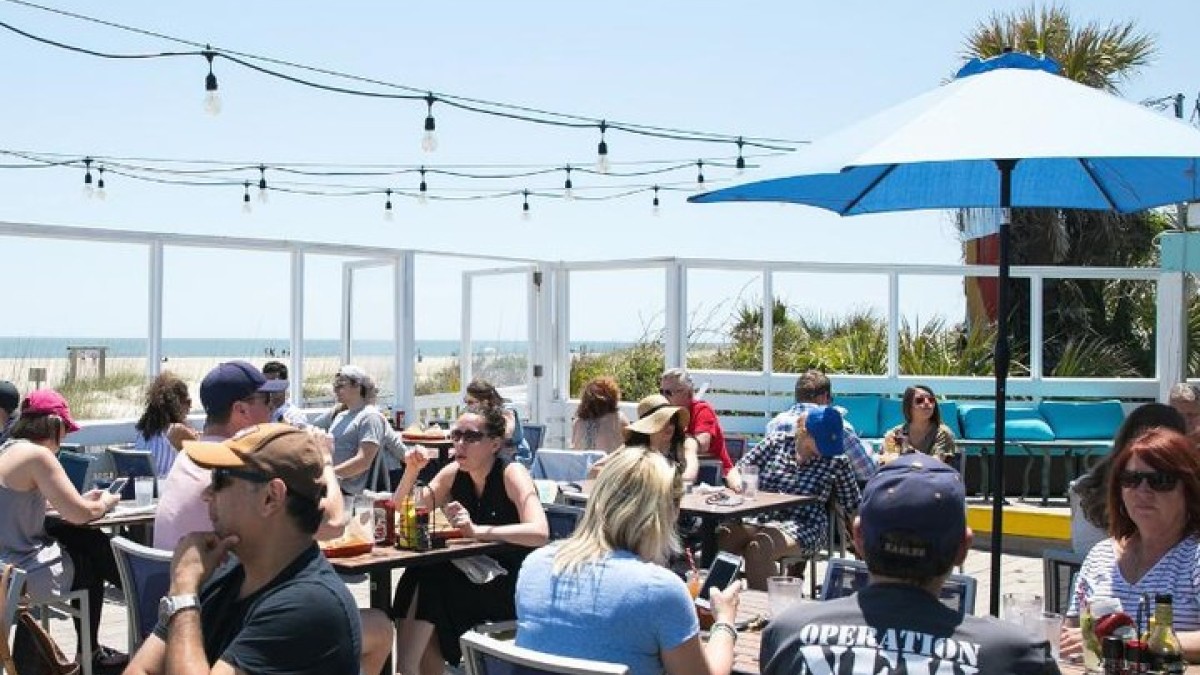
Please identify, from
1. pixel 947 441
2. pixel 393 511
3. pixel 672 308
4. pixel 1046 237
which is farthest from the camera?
pixel 1046 237

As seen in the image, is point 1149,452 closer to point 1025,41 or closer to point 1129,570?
point 1129,570

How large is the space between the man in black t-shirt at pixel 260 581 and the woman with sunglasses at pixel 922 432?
5.61 metres

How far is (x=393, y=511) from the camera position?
4.68 meters

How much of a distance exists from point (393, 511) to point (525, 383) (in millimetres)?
8384

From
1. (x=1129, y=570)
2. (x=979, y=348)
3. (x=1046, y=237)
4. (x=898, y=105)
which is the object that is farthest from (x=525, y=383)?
(x=1129, y=570)

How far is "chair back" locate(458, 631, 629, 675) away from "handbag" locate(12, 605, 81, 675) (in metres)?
1.70

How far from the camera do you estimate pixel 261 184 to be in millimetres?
15492

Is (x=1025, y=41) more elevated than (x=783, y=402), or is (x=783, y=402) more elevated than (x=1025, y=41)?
(x=1025, y=41)

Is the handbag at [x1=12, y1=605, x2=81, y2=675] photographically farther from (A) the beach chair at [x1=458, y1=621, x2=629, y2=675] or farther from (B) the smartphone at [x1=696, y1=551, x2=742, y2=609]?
(B) the smartphone at [x1=696, y1=551, x2=742, y2=609]

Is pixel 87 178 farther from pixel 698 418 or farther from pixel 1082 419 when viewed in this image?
pixel 1082 419

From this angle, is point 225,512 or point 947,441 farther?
point 947,441

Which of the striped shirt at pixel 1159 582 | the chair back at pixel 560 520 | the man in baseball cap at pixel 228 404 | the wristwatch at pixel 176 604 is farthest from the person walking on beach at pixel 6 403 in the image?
the striped shirt at pixel 1159 582

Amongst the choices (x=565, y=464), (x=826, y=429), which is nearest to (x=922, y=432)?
(x=826, y=429)

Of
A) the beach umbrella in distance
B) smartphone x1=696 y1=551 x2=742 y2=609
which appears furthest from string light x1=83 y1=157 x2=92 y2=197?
smartphone x1=696 y1=551 x2=742 y2=609
